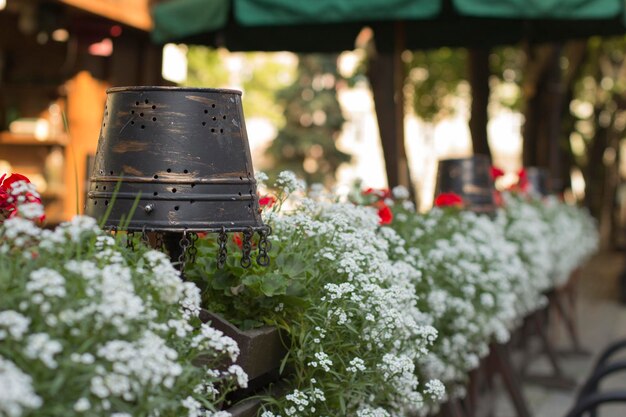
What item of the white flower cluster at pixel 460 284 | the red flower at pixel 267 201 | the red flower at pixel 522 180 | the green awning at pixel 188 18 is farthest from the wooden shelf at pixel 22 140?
the red flower at pixel 267 201

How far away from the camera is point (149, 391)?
1.90 meters

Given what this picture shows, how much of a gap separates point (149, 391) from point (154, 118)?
3.08ft

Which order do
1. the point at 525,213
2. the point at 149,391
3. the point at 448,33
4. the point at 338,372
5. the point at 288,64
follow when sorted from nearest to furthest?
1. the point at 149,391
2. the point at 338,372
3. the point at 525,213
4. the point at 448,33
5. the point at 288,64

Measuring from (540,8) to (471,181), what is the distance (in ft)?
4.22

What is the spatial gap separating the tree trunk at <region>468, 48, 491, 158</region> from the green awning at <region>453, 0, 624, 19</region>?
3.88 metres

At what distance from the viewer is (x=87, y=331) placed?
1821mm

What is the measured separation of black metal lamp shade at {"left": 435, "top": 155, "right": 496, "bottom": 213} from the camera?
6742 millimetres

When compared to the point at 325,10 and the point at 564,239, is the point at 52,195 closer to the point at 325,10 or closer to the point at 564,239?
the point at 325,10

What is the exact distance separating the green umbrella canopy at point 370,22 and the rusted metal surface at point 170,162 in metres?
4.38

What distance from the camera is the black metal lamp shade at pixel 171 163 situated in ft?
8.73

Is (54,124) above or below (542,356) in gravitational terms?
above

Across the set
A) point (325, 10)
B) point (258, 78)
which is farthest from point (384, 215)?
point (258, 78)

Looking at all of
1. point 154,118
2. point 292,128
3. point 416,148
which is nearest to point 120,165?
point 154,118

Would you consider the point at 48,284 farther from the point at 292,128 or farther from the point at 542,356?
the point at 292,128
